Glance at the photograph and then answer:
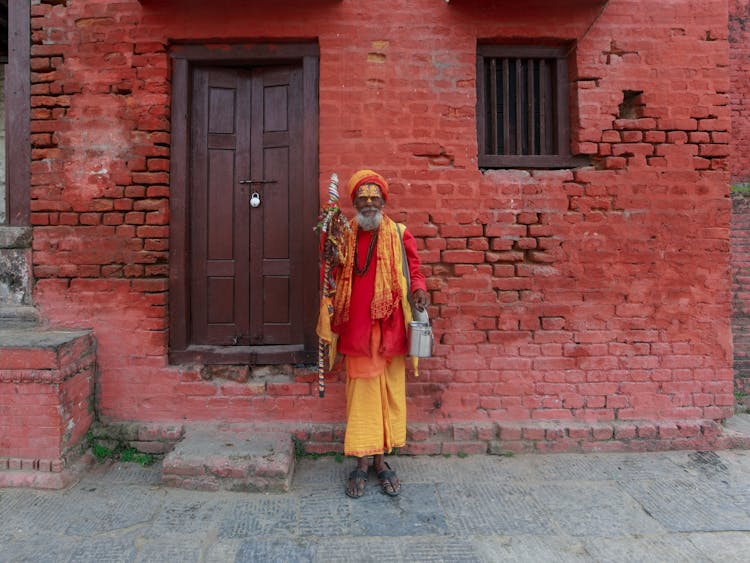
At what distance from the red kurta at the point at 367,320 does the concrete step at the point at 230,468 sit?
33.2 inches

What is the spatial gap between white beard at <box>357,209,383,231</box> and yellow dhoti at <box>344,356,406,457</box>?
83cm

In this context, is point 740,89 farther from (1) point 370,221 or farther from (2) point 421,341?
(2) point 421,341

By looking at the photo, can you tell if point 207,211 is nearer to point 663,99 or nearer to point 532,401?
point 532,401

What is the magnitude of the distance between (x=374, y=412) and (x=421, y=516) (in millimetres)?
648

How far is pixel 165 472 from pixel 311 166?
90.8 inches

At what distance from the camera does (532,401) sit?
3.49 meters

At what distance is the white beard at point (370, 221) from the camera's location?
2.92 meters

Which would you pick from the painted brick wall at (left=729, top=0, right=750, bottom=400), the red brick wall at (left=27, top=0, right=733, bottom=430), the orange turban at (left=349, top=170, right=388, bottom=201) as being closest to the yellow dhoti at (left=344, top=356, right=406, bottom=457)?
the red brick wall at (left=27, top=0, right=733, bottom=430)

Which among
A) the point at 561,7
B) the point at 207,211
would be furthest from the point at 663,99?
the point at 207,211

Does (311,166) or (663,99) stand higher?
(663,99)

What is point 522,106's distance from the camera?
3723 mm

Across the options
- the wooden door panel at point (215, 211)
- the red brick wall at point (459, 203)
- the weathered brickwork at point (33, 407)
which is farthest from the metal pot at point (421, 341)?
the weathered brickwork at point (33, 407)

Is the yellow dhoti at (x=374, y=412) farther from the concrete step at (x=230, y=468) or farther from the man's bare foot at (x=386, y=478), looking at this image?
the concrete step at (x=230, y=468)

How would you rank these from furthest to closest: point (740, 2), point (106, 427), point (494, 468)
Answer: point (740, 2) < point (106, 427) < point (494, 468)
